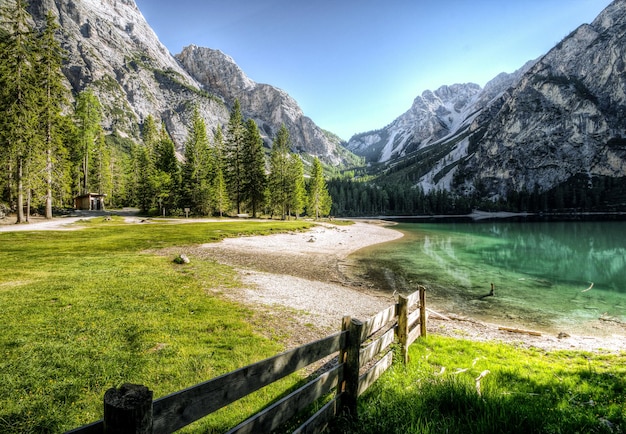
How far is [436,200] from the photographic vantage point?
6850 inches

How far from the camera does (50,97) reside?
40.6 metres

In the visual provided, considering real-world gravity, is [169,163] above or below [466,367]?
above

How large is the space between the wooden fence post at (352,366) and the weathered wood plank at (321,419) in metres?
0.21

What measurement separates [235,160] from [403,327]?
7227 cm

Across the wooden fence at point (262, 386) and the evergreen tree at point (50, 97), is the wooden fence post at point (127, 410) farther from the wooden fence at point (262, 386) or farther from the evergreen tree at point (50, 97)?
the evergreen tree at point (50, 97)

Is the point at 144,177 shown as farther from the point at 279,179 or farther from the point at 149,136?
the point at 279,179

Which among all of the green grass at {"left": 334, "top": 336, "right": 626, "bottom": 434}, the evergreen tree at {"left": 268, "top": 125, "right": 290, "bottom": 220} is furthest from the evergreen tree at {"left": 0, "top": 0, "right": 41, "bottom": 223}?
the green grass at {"left": 334, "top": 336, "right": 626, "bottom": 434}

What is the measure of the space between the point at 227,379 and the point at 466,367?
724 centimetres

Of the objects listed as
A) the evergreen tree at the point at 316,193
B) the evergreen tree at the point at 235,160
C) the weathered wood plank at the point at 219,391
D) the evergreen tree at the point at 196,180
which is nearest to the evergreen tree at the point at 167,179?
the evergreen tree at the point at 196,180

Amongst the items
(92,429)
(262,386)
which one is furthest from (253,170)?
(92,429)

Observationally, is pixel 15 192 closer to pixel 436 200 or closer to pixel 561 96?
pixel 436 200

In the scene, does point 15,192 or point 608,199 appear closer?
point 15,192

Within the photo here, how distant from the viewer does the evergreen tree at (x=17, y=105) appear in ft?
114

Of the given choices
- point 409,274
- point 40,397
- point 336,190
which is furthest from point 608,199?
point 40,397
